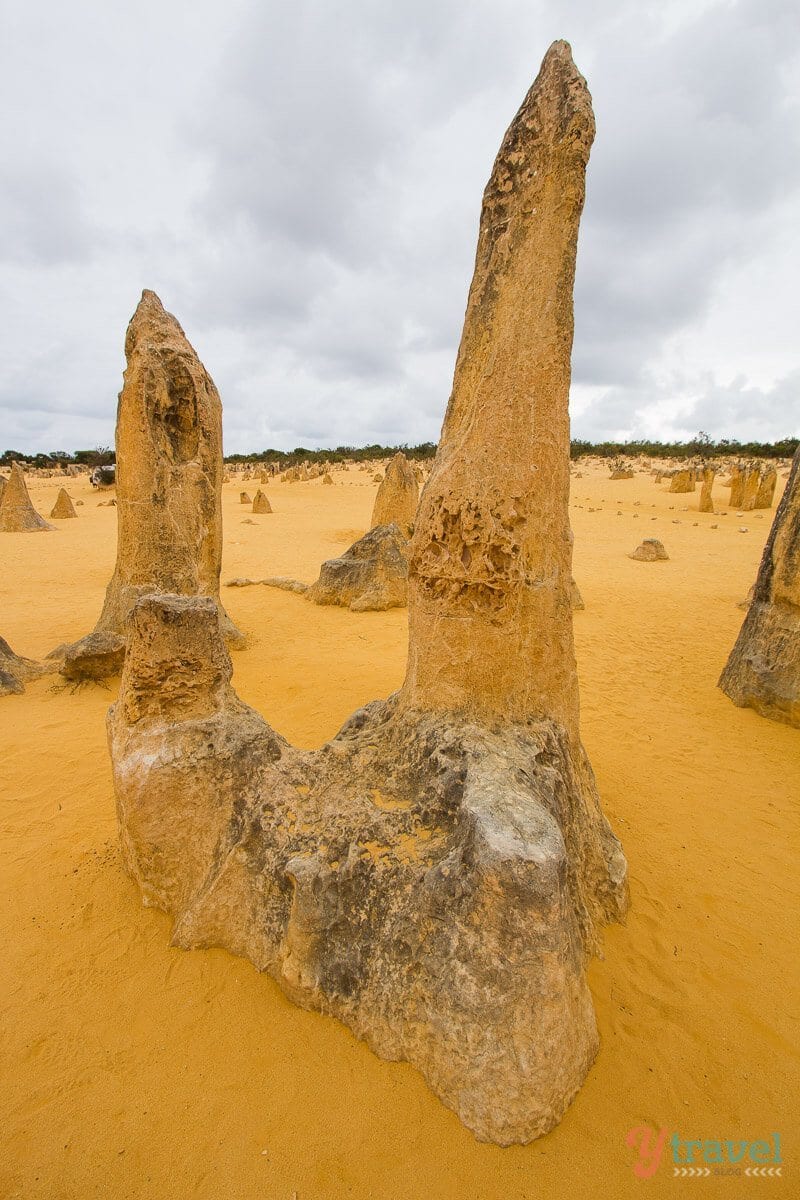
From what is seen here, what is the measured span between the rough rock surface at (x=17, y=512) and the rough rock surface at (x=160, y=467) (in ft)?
40.4

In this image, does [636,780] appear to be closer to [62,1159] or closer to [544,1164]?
[544,1164]

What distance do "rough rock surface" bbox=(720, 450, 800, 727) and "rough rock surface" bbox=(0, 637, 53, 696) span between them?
671 cm

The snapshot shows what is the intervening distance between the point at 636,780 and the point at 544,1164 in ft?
8.73

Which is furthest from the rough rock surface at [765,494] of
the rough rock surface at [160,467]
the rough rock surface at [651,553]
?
the rough rock surface at [160,467]

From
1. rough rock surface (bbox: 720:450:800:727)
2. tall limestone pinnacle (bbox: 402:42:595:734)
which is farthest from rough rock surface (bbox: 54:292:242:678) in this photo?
rough rock surface (bbox: 720:450:800:727)

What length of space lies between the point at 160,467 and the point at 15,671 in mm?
2439

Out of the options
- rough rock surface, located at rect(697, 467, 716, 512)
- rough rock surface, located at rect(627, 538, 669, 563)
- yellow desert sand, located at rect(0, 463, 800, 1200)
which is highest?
rough rock surface, located at rect(697, 467, 716, 512)

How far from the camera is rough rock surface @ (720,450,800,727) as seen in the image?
4898 millimetres

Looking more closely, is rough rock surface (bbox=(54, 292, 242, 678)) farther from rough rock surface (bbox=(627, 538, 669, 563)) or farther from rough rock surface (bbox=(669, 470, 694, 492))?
Result: rough rock surface (bbox=(669, 470, 694, 492))

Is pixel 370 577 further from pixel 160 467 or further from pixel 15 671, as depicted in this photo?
pixel 15 671

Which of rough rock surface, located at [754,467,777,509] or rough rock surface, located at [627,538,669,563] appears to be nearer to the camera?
rough rock surface, located at [627,538,669,563]

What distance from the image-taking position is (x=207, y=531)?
5.48 metres

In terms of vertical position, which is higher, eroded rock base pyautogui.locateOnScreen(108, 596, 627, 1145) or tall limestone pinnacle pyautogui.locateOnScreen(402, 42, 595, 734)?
tall limestone pinnacle pyautogui.locateOnScreen(402, 42, 595, 734)

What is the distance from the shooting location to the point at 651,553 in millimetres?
12461
